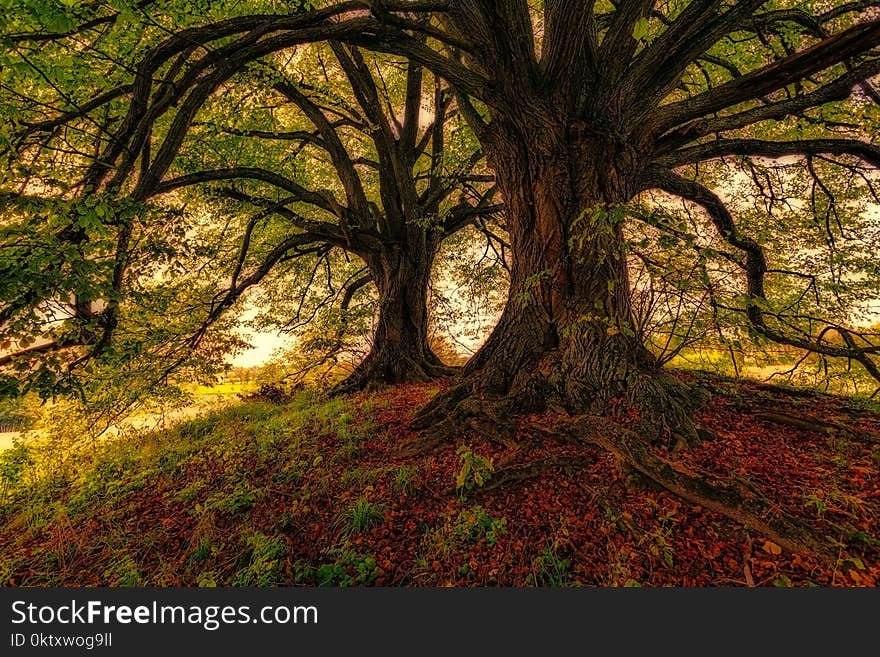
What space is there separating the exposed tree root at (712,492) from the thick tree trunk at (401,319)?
17.6 feet

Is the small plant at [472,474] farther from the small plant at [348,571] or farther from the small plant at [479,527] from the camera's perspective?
the small plant at [348,571]

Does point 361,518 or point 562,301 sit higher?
point 562,301

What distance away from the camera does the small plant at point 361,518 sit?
306cm

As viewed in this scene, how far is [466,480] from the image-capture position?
128 inches

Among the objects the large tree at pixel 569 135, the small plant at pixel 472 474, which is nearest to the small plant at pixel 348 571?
the small plant at pixel 472 474

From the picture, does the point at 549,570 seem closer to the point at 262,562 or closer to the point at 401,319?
the point at 262,562

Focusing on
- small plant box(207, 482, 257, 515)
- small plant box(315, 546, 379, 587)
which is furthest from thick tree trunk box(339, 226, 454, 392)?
small plant box(315, 546, 379, 587)

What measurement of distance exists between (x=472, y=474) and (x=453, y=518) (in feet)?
1.43

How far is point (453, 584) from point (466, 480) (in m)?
0.90

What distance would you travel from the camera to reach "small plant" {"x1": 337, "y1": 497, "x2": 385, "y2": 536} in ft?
10.0

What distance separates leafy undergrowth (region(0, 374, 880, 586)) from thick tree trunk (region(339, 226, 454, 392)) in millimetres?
3384

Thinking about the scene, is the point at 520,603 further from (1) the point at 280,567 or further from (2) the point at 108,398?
(2) the point at 108,398

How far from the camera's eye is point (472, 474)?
3301 mm

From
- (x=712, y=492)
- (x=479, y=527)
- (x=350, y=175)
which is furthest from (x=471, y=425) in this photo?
(x=350, y=175)
